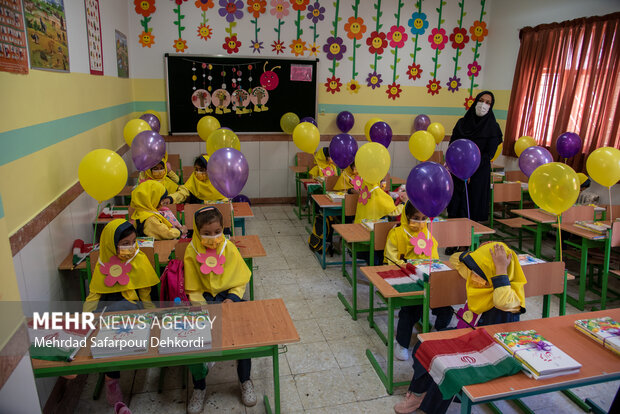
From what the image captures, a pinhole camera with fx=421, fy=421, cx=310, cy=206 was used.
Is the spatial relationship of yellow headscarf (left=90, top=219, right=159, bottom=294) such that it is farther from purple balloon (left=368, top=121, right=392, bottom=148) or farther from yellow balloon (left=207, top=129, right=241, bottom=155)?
purple balloon (left=368, top=121, right=392, bottom=148)

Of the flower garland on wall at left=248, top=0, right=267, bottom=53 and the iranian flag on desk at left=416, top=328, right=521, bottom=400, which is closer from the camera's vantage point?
the iranian flag on desk at left=416, top=328, right=521, bottom=400

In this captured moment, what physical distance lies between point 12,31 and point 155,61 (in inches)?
175

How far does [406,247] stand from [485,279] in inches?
37.6

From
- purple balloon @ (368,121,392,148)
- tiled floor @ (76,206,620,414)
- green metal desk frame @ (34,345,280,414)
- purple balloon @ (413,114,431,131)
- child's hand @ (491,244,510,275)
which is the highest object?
purple balloon @ (413,114,431,131)

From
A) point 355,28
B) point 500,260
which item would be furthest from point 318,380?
point 355,28

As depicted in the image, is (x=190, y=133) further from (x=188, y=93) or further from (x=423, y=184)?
(x=423, y=184)

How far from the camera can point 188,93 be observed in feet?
21.3

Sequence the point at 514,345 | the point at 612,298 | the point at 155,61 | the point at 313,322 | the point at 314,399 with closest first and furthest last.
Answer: the point at 514,345 → the point at 314,399 → the point at 313,322 → the point at 612,298 → the point at 155,61

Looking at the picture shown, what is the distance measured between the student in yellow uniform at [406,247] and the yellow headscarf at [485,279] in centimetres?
72

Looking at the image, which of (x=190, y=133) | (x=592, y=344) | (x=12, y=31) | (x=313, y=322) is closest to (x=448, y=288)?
(x=592, y=344)

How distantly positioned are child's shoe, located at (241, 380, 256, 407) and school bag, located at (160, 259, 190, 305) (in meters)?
0.63

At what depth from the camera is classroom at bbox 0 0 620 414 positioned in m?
1.95

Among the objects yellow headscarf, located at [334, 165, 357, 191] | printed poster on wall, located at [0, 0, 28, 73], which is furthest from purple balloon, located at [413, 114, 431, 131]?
printed poster on wall, located at [0, 0, 28, 73]

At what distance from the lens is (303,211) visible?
22.6ft
